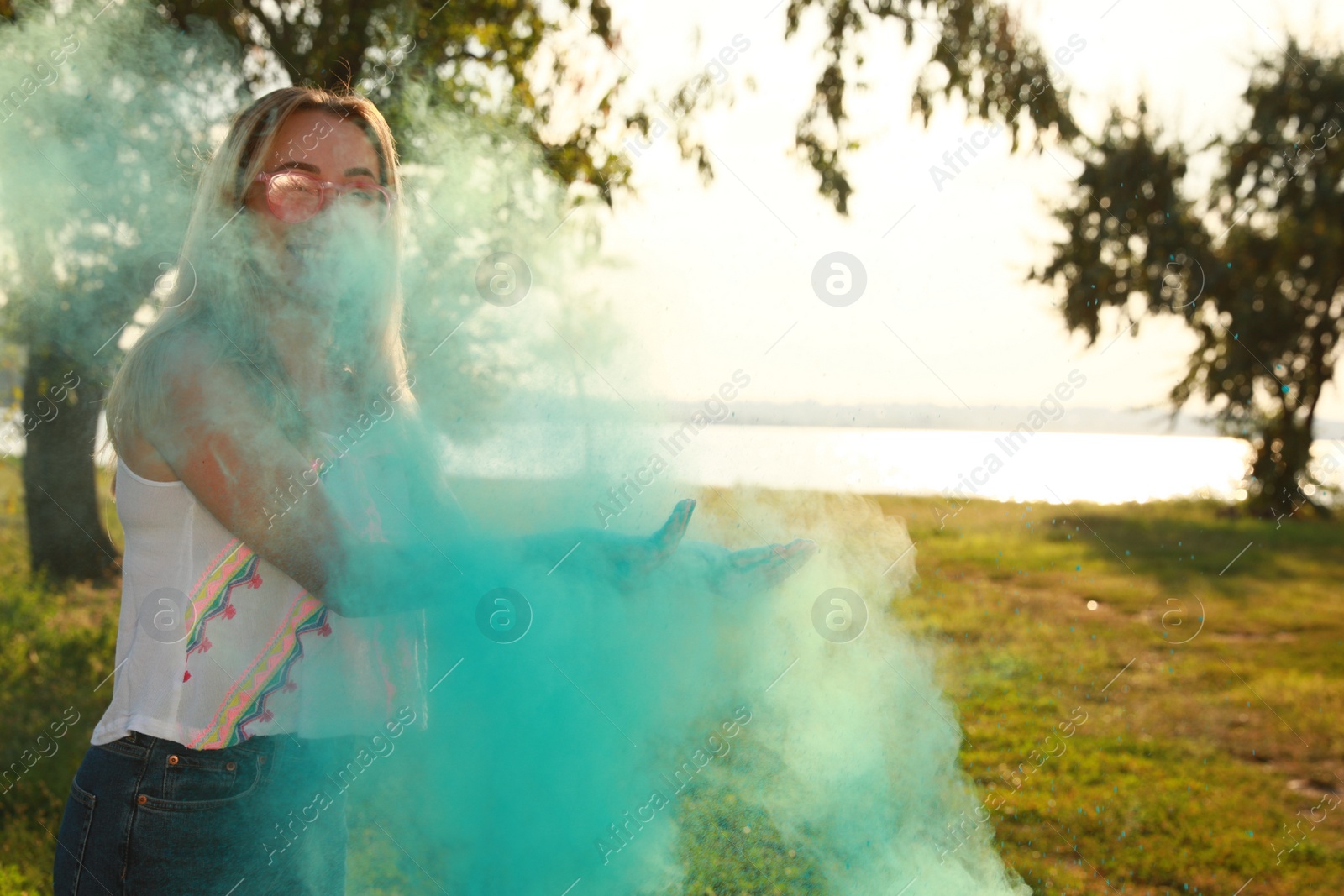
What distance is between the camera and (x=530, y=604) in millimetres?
1798

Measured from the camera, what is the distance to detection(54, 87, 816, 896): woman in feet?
4.42

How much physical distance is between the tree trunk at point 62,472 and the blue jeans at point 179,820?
4.34 meters

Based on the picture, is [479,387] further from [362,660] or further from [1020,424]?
[1020,424]

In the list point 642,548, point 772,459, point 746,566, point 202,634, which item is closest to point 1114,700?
point 772,459

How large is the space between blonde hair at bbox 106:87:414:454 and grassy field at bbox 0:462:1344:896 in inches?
72.4

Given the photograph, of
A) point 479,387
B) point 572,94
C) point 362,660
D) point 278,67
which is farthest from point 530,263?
point 278,67

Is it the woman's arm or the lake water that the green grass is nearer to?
the lake water

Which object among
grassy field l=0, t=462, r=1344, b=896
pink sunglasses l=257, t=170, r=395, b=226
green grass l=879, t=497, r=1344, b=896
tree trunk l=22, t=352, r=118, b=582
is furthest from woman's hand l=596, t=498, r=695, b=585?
tree trunk l=22, t=352, r=118, b=582

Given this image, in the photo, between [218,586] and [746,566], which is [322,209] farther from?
[746,566]

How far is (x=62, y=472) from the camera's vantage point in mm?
5926

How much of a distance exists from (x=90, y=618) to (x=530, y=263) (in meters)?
5.14

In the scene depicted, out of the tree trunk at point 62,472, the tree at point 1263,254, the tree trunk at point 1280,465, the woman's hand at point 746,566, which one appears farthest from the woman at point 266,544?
the tree trunk at point 1280,465

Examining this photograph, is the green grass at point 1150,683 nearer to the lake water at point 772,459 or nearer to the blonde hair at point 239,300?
the lake water at point 772,459

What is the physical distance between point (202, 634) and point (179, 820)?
0.28 meters
